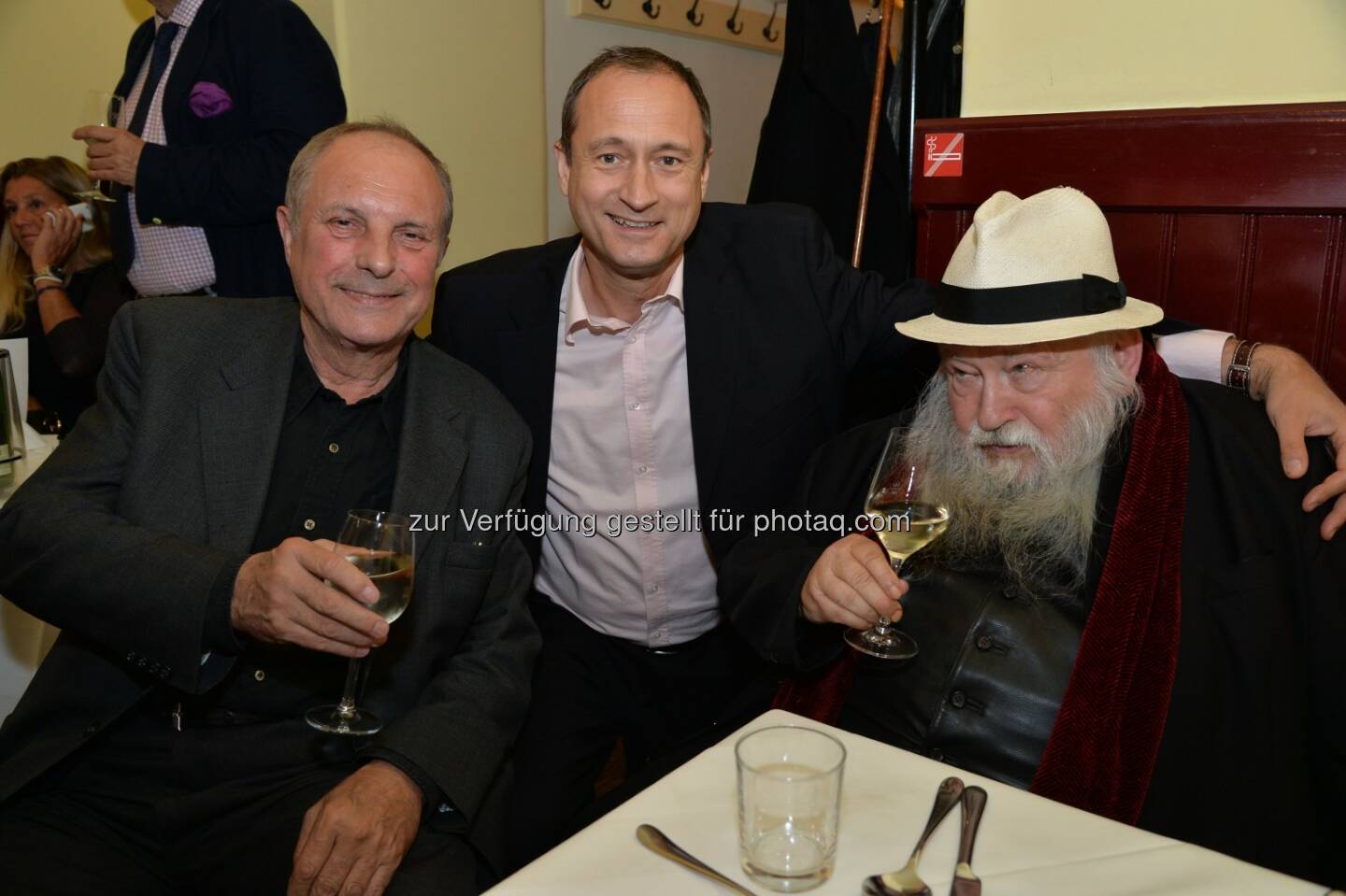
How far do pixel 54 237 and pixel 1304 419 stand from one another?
442 cm

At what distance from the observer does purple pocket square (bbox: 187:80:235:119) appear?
127 inches

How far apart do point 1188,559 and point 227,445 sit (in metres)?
1.76

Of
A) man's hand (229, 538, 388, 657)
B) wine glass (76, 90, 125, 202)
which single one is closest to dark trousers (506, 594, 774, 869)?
man's hand (229, 538, 388, 657)

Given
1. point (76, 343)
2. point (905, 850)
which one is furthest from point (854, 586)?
point (76, 343)

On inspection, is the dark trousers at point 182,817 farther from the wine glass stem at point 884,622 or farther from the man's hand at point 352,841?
the wine glass stem at point 884,622

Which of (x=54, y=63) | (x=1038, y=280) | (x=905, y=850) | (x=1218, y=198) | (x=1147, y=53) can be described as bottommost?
(x=905, y=850)

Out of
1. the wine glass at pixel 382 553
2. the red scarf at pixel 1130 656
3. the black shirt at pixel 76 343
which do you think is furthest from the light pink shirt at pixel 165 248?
the red scarf at pixel 1130 656

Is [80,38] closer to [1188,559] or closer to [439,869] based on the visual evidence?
[439,869]

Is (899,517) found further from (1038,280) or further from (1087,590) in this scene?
(1038,280)

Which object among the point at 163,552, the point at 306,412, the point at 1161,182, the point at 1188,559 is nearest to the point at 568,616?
the point at 306,412

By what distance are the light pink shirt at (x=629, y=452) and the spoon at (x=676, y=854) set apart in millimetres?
1468

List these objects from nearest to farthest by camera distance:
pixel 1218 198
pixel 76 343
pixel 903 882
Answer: pixel 903 882 → pixel 1218 198 → pixel 76 343

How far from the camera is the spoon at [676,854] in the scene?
1.18 metres

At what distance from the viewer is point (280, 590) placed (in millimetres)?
1763
